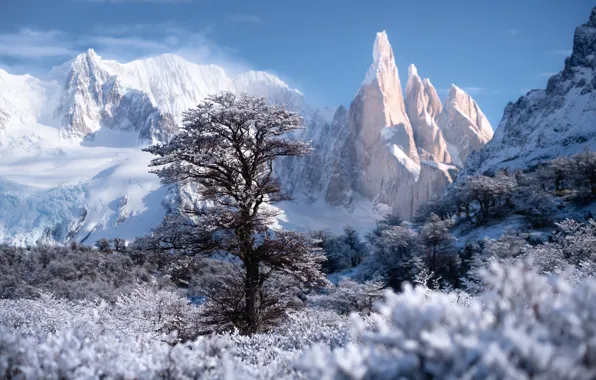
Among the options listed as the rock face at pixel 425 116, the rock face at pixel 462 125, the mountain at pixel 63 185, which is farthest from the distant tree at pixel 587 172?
the rock face at pixel 462 125

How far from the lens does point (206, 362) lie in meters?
3.31

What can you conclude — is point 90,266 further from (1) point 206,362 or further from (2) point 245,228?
(1) point 206,362

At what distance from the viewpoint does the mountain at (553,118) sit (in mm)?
98125

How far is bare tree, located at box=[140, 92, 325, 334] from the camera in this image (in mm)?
10531

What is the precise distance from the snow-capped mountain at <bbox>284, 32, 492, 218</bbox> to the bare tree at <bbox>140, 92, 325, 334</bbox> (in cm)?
15032

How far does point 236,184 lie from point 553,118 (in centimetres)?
12882

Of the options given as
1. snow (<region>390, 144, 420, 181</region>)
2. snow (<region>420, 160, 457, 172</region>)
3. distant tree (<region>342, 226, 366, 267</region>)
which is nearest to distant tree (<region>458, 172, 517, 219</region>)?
distant tree (<region>342, 226, 366, 267</region>)

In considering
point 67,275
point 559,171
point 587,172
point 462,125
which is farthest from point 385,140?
point 67,275

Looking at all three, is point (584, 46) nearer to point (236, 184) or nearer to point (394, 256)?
point (394, 256)

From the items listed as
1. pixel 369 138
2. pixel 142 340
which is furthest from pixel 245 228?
pixel 369 138

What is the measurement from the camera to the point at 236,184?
11.6m

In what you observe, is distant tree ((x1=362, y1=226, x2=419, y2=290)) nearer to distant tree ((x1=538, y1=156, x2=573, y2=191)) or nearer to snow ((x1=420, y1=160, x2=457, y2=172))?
distant tree ((x1=538, y1=156, x2=573, y2=191))

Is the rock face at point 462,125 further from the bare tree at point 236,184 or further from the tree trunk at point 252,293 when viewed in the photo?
the tree trunk at point 252,293

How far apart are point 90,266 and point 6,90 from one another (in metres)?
202
